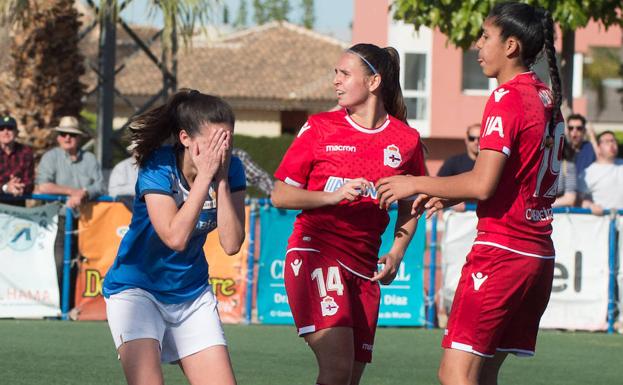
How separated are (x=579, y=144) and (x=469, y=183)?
885 centimetres

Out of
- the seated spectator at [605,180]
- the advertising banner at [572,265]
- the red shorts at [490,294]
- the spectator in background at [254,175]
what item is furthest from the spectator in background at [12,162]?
the red shorts at [490,294]

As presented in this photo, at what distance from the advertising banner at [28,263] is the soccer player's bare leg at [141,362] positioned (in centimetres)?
725

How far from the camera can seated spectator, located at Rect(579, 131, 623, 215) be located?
43.8 feet

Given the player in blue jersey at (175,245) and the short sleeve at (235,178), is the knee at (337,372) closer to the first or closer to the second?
the player in blue jersey at (175,245)

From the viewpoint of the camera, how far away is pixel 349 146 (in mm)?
6242

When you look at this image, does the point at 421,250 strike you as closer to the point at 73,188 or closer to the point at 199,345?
the point at 73,188

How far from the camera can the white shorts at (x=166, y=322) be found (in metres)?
5.31

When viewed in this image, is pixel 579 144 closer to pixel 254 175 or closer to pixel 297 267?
pixel 254 175

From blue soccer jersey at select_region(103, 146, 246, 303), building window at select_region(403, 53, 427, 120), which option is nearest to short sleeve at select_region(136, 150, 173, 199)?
blue soccer jersey at select_region(103, 146, 246, 303)

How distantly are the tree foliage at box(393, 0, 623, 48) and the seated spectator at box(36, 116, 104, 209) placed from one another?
21.6 feet

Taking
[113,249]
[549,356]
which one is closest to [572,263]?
[549,356]

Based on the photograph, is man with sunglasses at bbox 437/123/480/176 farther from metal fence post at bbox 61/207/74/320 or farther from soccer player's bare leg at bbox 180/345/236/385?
A: soccer player's bare leg at bbox 180/345/236/385

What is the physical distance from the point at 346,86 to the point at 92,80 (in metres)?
50.5

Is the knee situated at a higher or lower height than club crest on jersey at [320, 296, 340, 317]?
lower
